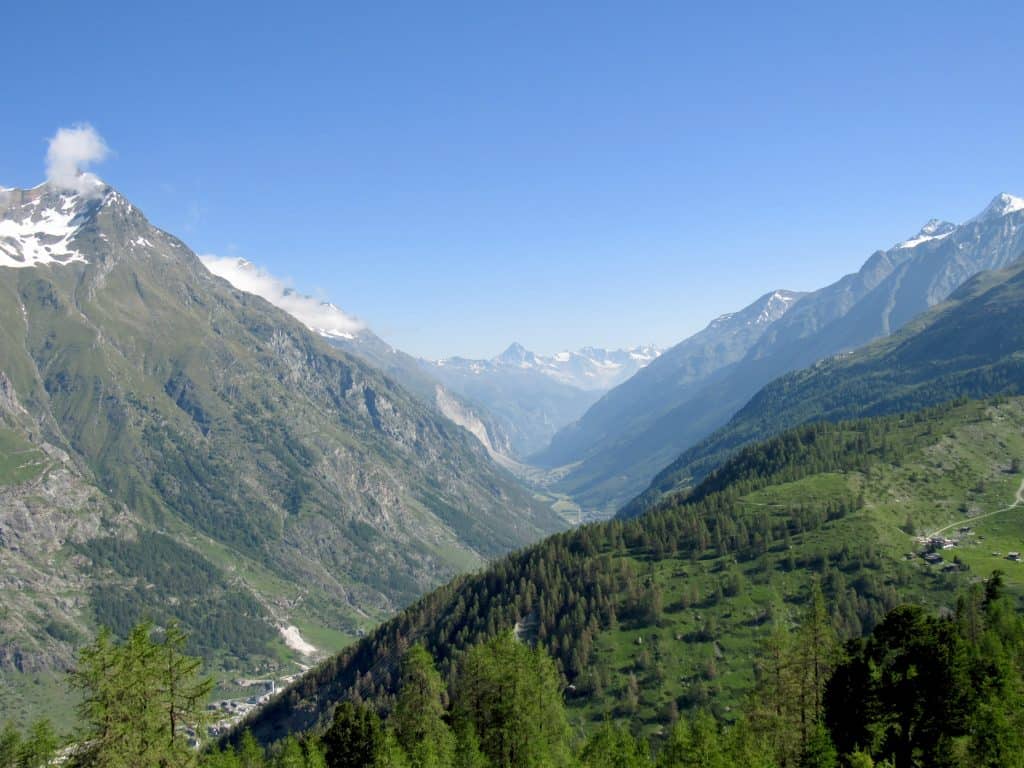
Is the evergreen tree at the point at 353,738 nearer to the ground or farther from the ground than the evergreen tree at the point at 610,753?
farther from the ground

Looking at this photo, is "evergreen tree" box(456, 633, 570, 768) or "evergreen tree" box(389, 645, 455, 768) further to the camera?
"evergreen tree" box(389, 645, 455, 768)

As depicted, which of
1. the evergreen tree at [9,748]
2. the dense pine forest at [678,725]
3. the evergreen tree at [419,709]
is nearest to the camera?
the dense pine forest at [678,725]

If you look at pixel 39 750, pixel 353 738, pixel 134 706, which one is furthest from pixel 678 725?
pixel 39 750

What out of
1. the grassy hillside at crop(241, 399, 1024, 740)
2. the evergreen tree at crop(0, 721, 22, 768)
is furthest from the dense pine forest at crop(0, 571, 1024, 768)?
the grassy hillside at crop(241, 399, 1024, 740)

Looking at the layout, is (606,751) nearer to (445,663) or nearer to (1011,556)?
(445,663)

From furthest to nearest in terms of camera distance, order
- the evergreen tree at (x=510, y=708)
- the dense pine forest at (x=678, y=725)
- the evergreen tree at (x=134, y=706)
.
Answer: the evergreen tree at (x=510, y=708)
the dense pine forest at (x=678, y=725)
the evergreen tree at (x=134, y=706)

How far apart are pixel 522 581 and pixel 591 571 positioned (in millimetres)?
18438

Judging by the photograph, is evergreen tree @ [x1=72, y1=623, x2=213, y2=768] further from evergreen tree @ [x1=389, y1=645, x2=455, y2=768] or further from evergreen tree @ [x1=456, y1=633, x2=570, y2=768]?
evergreen tree @ [x1=456, y1=633, x2=570, y2=768]

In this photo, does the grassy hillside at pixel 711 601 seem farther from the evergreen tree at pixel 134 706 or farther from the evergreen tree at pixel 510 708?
the evergreen tree at pixel 134 706

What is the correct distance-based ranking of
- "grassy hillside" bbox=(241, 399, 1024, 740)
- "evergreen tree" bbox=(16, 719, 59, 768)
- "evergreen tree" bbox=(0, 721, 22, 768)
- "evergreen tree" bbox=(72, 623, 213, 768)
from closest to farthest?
"evergreen tree" bbox=(72, 623, 213, 768) → "evergreen tree" bbox=(16, 719, 59, 768) → "evergreen tree" bbox=(0, 721, 22, 768) → "grassy hillside" bbox=(241, 399, 1024, 740)

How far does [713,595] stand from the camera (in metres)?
176

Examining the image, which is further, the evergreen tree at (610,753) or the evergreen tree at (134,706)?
the evergreen tree at (610,753)

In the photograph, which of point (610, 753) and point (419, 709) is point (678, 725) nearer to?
point (610, 753)

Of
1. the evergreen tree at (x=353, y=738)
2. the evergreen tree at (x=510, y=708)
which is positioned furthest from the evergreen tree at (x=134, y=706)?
the evergreen tree at (x=510, y=708)
